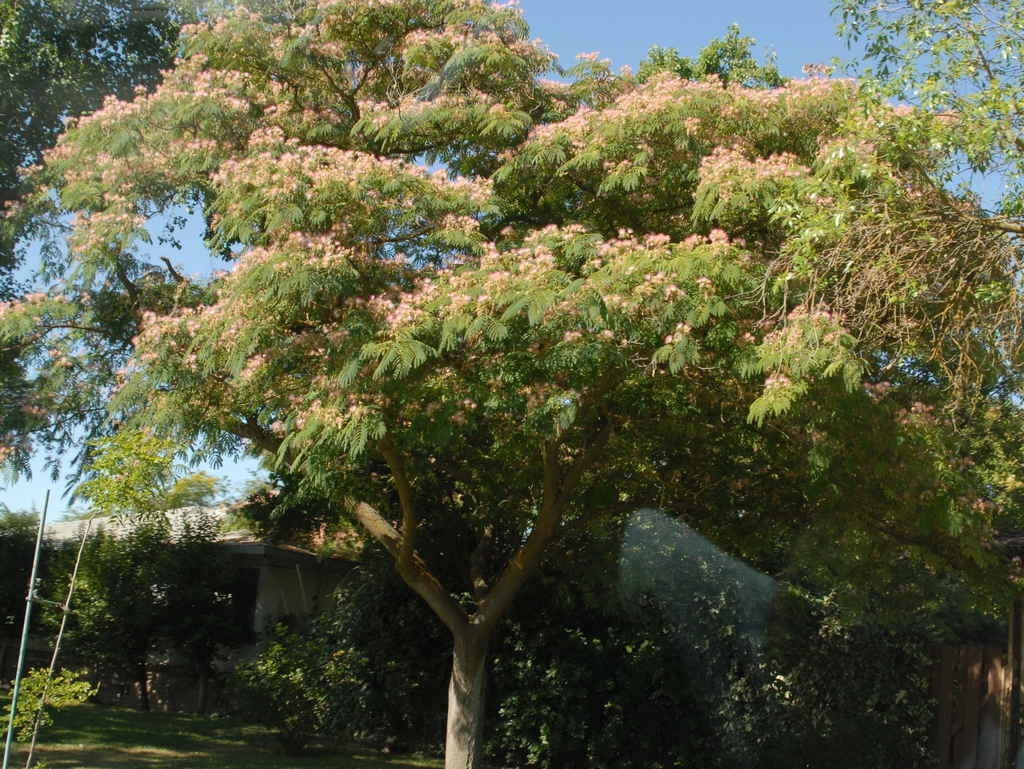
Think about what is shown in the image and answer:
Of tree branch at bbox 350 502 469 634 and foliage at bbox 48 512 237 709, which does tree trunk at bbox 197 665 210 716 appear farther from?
tree branch at bbox 350 502 469 634

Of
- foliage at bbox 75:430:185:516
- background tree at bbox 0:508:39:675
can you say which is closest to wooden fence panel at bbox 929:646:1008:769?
foliage at bbox 75:430:185:516

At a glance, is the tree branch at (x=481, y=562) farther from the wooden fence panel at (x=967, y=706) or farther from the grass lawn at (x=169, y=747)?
the wooden fence panel at (x=967, y=706)

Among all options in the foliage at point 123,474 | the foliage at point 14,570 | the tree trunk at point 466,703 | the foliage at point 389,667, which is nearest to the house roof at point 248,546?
the foliage at point 14,570

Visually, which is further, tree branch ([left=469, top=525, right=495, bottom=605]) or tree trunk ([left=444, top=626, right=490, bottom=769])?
tree branch ([left=469, top=525, right=495, bottom=605])

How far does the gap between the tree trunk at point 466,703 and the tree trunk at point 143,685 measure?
7.11m

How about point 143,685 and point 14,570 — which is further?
point 14,570

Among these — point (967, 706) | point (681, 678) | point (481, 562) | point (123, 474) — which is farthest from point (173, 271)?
point (967, 706)

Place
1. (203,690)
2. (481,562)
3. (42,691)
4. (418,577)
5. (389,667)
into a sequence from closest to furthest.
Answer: (42,691) < (418,577) < (481,562) < (389,667) < (203,690)

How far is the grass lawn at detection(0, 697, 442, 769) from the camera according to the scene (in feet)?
35.0

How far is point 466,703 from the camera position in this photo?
10242mm

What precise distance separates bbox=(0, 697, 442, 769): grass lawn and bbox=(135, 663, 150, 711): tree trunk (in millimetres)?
597

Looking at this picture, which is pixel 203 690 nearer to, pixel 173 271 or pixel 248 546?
pixel 248 546

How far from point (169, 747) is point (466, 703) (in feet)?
14.1

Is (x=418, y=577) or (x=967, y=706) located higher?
(x=418, y=577)
